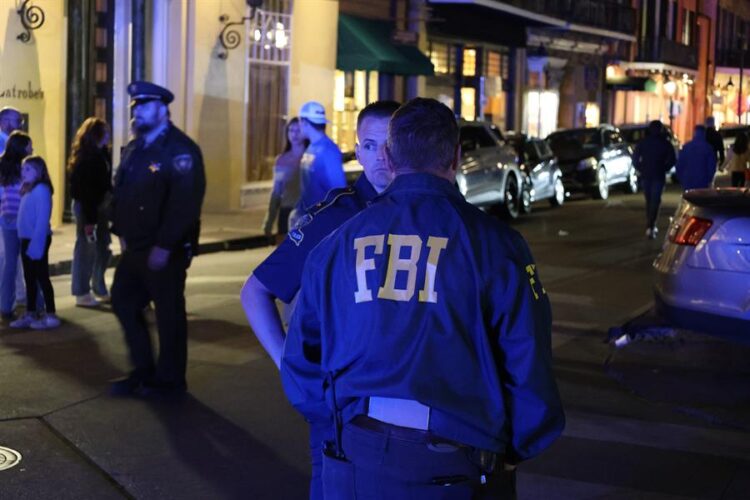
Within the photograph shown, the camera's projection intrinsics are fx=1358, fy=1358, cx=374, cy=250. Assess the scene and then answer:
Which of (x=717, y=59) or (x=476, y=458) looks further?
(x=717, y=59)

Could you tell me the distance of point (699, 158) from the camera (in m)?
19.5

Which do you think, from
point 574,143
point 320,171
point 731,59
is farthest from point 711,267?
point 731,59

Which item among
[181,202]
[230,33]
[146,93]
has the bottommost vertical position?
[181,202]

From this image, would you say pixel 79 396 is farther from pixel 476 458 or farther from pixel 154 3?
pixel 154 3

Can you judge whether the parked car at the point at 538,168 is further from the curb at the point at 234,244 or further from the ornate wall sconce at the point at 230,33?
the curb at the point at 234,244

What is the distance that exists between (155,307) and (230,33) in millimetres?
14784

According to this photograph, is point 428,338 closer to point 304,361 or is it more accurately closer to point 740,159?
point 304,361

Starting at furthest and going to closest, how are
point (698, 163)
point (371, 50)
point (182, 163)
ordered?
point (371, 50) < point (698, 163) < point (182, 163)

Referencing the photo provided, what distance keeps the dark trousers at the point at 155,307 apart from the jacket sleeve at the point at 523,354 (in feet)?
17.1

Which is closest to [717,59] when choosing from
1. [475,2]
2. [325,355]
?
[475,2]

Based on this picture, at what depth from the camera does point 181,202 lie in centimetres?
842

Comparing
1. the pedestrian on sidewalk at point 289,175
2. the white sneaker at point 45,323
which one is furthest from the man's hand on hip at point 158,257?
the pedestrian on sidewalk at point 289,175

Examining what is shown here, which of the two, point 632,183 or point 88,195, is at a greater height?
point 88,195

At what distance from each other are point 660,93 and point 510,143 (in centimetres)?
3393
